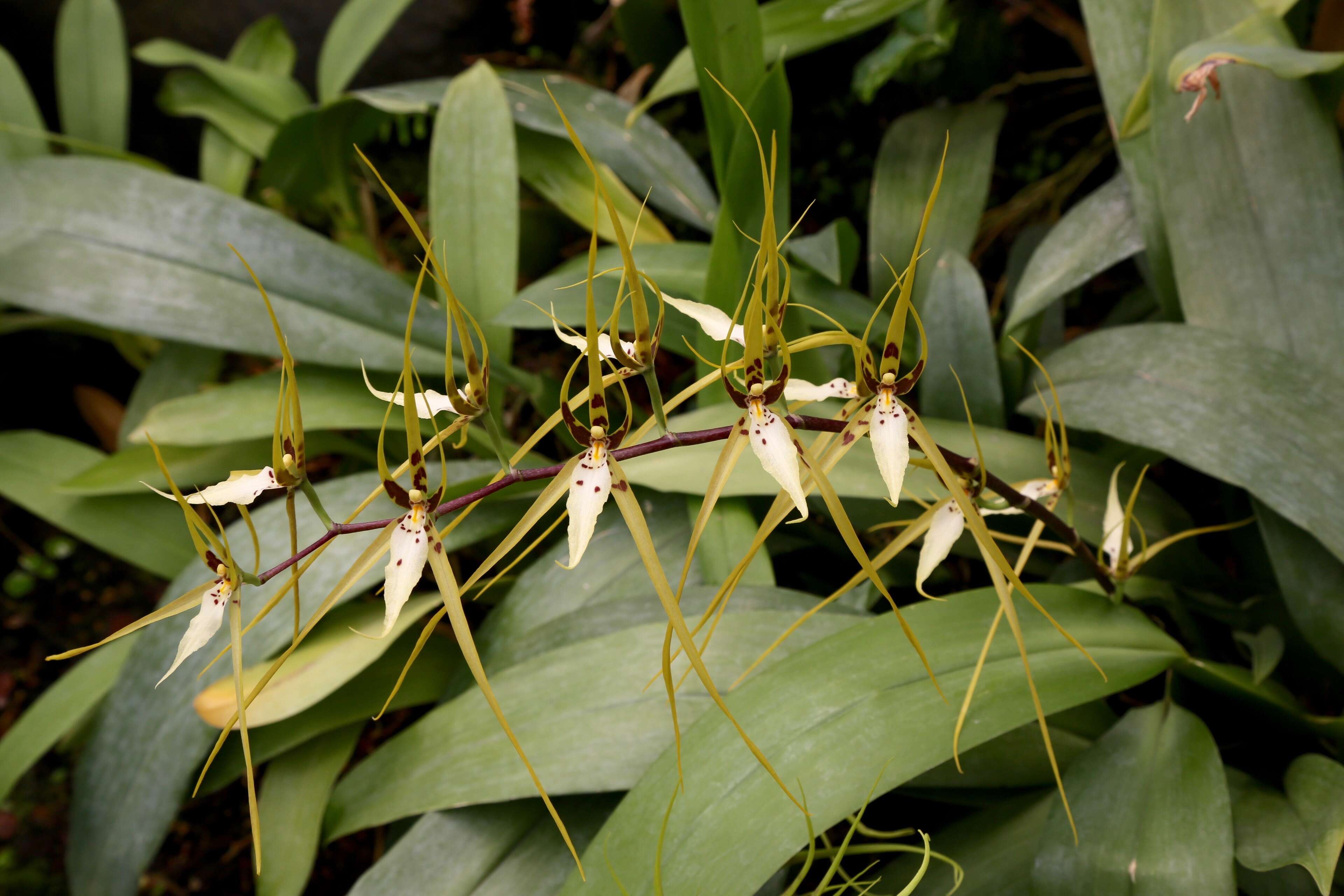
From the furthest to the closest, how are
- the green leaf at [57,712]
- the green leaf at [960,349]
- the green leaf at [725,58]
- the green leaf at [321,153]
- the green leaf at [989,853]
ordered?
1. the green leaf at [321,153]
2. the green leaf at [57,712]
3. the green leaf at [960,349]
4. the green leaf at [725,58]
5. the green leaf at [989,853]

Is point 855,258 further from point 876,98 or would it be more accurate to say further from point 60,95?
point 60,95

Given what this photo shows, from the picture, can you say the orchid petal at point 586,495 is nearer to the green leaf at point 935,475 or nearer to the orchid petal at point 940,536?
the orchid petal at point 940,536

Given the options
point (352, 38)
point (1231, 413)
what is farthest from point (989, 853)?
point (352, 38)

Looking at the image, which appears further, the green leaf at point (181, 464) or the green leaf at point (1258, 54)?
the green leaf at point (181, 464)

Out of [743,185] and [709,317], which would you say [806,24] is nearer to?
[743,185]

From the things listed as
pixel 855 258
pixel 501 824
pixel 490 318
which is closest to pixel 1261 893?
pixel 501 824

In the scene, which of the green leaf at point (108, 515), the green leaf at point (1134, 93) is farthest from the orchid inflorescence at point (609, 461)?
the green leaf at point (108, 515)

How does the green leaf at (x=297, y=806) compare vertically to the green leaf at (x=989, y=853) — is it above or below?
below
